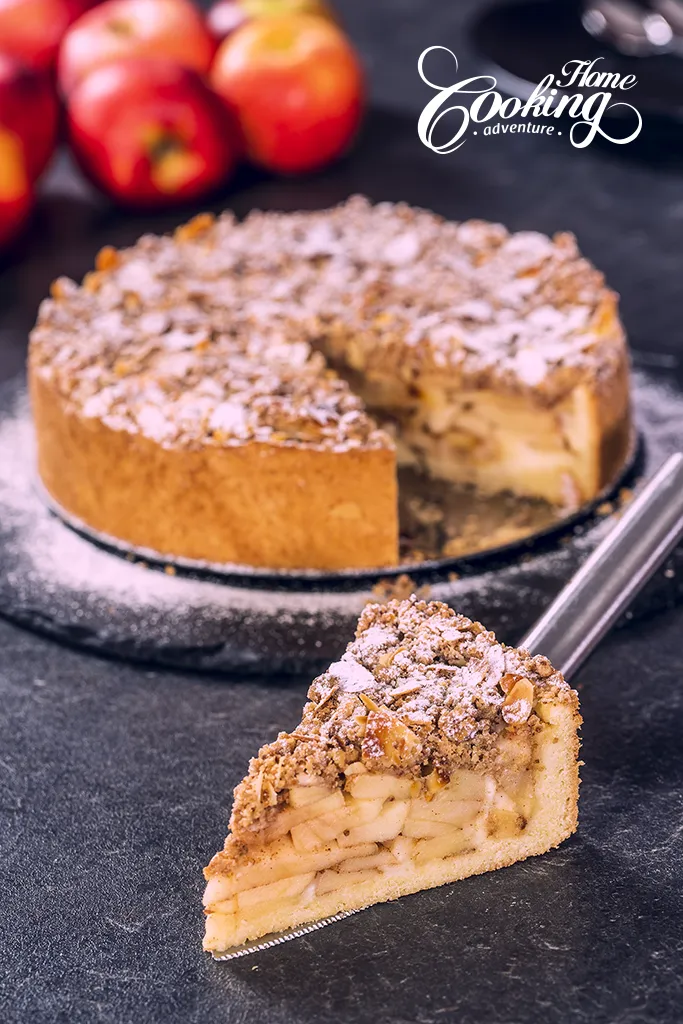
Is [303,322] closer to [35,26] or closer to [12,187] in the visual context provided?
[12,187]

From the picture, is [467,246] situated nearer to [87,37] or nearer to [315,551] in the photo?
[315,551]

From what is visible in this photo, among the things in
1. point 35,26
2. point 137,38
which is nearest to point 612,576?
point 137,38

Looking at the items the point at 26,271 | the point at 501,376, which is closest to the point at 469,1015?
the point at 501,376

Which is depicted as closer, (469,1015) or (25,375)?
(469,1015)

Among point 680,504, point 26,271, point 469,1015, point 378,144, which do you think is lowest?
point 26,271

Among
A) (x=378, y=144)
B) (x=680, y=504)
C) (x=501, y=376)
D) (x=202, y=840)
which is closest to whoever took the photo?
(x=202, y=840)

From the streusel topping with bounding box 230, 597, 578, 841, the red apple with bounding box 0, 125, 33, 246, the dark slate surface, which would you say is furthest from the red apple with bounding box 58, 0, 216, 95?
the streusel topping with bounding box 230, 597, 578, 841

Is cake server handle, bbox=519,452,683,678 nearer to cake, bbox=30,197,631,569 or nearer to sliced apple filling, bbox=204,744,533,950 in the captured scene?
sliced apple filling, bbox=204,744,533,950

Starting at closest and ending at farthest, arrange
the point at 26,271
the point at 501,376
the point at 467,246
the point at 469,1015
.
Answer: the point at 469,1015 < the point at 501,376 < the point at 467,246 < the point at 26,271
